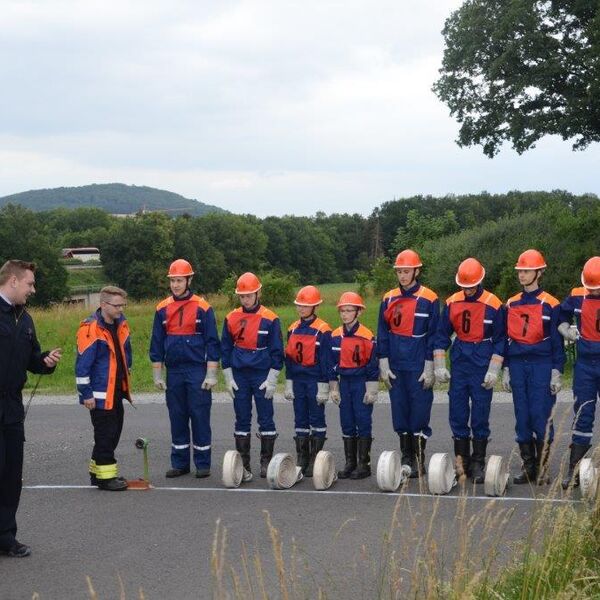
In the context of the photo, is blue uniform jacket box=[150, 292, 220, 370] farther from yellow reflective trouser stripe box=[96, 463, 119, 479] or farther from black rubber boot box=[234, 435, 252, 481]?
yellow reflective trouser stripe box=[96, 463, 119, 479]

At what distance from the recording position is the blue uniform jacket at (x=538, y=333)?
9.64 metres

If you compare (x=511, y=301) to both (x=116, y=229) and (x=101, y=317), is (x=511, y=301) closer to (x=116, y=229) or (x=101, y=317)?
(x=101, y=317)

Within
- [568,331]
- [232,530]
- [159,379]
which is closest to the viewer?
[232,530]

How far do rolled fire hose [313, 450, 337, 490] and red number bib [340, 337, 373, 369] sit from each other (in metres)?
1.07

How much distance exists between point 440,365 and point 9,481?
4472 mm

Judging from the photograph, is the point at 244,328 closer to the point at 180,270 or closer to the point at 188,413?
the point at 180,270

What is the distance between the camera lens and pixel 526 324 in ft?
31.8

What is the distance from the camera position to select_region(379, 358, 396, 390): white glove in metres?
10.0

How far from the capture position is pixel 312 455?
1055 cm

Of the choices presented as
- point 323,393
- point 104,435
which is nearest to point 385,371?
point 323,393

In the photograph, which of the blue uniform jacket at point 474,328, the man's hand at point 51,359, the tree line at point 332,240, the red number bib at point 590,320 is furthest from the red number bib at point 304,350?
the tree line at point 332,240

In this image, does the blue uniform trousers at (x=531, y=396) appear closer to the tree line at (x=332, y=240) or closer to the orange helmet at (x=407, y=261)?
the orange helmet at (x=407, y=261)

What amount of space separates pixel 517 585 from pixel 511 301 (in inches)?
191

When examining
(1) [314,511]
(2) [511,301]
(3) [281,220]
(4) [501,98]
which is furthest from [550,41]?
(3) [281,220]
